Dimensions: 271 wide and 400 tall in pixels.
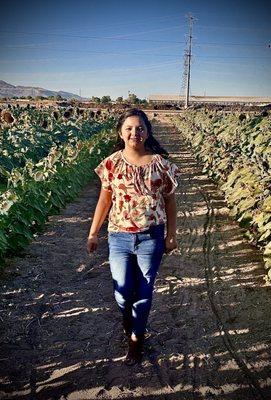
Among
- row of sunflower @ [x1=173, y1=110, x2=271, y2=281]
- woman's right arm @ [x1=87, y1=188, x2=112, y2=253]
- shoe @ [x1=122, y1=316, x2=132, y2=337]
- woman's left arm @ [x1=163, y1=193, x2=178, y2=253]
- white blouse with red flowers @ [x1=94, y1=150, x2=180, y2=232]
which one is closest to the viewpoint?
white blouse with red flowers @ [x1=94, y1=150, x2=180, y2=232]

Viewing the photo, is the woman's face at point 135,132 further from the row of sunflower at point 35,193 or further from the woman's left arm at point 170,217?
the row of sunflower at point 35,193

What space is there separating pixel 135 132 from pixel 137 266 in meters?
0.99

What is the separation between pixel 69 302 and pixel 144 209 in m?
1.69

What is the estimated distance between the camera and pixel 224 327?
3512 millimetres

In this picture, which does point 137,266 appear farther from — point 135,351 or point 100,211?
point 135,351

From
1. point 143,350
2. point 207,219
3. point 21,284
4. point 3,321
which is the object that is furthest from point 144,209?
point 207,219

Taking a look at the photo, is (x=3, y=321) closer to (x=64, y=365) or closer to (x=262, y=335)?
(x=64, y=365)

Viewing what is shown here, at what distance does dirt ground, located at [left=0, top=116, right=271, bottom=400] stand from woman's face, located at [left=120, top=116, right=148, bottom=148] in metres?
1.69

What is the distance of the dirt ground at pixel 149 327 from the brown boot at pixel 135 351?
0.19ft

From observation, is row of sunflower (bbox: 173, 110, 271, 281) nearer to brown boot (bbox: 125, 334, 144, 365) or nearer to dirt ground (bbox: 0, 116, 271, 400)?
dirt ground (bbox: 0, 116, 271, 400)

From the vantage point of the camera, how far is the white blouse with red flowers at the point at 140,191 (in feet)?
8.94

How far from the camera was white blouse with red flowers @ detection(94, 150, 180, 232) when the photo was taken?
8.94 ft

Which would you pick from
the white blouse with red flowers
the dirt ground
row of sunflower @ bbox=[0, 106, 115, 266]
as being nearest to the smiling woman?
the white blouse with red flowers

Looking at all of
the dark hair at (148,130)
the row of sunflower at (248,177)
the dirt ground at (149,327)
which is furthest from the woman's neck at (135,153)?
the row of sunflower at (248,177)
